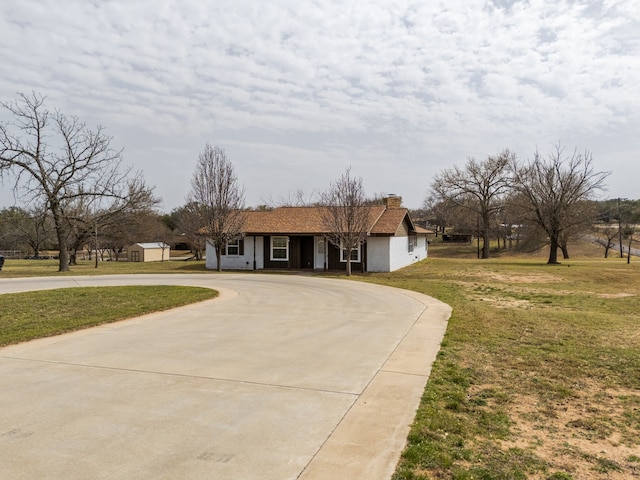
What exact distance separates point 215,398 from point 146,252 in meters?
42.4

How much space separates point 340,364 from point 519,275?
19.8m

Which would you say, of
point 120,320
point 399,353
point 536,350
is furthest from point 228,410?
point 120,320

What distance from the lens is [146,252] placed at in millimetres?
44344

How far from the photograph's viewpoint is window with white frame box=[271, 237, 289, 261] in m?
27.6

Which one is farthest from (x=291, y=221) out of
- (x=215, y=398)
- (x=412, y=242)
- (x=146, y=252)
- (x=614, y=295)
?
(x=215, y=398)

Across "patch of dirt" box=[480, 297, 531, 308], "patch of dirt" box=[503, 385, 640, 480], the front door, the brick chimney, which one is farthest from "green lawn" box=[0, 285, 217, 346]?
the brick chimney

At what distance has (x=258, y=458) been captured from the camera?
12.4 ft

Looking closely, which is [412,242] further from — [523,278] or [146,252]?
[146,252]

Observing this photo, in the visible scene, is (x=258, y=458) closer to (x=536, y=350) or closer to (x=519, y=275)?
(x=536, y=350)

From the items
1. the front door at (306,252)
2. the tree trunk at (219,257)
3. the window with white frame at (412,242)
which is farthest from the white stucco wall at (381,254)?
the tree trunk at (219,257)

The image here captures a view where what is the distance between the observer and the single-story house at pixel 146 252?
145 ft

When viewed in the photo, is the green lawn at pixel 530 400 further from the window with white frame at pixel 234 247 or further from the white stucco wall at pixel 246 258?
the window with white frame at pixel 234 247

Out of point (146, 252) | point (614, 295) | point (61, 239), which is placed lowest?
point (614, 295)

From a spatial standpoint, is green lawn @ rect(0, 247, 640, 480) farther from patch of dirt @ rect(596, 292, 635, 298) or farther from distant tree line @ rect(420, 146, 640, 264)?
distant tree line @ rect(420, 146, 640, 264)
